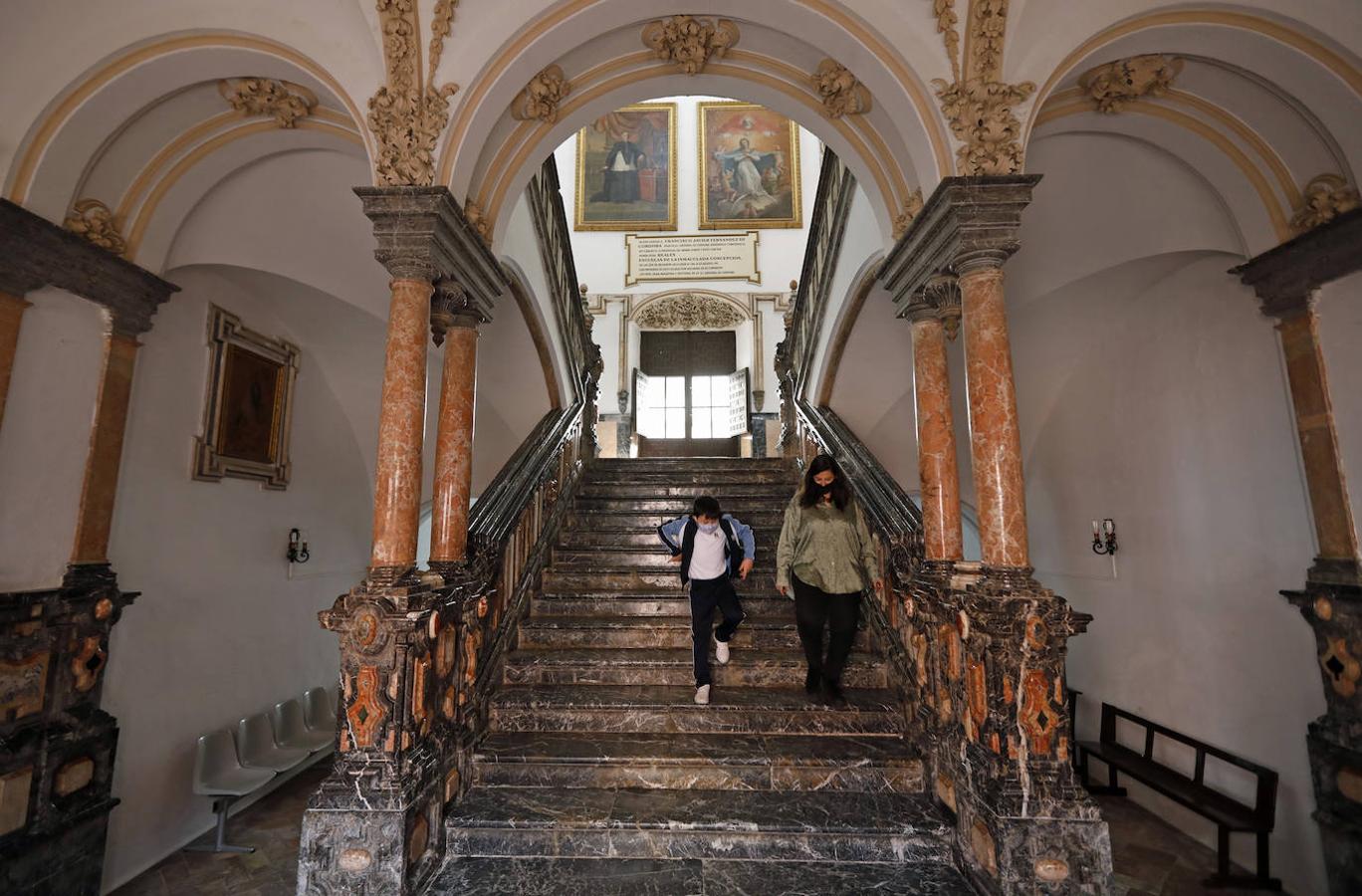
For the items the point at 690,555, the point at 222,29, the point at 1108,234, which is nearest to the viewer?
the point at 222,29

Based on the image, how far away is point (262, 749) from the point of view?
16.8 ft

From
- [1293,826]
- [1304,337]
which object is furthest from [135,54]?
[1293,826]

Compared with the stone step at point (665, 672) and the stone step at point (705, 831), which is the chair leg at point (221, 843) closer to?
the stone step at point (665, 672)

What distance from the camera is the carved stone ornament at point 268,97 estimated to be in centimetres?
370

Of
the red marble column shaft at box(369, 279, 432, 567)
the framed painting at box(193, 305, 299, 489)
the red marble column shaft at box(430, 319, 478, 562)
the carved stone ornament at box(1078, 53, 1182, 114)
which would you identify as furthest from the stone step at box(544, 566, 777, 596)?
the carved stone ornament at box(1078, 53, 1182, 114)

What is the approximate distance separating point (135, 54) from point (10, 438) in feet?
7.22

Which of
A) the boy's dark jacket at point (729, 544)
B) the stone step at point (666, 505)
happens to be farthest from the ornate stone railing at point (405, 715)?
the stone step at point (666, 505)

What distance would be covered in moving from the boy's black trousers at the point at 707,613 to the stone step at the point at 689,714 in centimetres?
21

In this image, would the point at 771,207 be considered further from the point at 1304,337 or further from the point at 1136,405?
the point at 1304,337

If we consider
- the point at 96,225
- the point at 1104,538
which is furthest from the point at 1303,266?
the point at 96,225

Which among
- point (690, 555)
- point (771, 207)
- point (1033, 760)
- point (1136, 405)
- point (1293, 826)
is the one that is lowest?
point (1293, 826)

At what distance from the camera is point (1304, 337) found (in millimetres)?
3875

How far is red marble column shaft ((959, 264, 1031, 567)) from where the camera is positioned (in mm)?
3125

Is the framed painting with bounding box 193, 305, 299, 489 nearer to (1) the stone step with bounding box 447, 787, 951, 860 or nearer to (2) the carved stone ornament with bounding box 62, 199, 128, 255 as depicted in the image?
(2) the carved stone ornament with bounding box 62, 199, 128, 255
